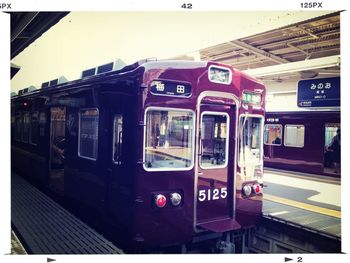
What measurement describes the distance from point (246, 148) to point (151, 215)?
4.80 feet

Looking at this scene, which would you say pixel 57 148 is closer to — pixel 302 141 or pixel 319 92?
pixel 319 92

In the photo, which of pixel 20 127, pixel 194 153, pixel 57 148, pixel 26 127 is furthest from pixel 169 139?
pixel 20 127

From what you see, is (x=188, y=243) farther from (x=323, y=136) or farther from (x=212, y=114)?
(x=323, y=136)

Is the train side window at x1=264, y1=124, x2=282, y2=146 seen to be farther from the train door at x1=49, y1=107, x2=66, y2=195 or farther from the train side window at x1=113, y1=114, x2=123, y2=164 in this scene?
the train side window at x1=113, y1=114, x2=123, y2=164

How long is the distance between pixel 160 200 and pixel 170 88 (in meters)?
1.12

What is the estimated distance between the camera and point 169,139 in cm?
327

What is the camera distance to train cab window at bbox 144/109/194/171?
10.4ft

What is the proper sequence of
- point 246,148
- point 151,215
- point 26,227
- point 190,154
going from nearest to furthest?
point 151,215 → point 190,154 → point 246,148 → point 26,227

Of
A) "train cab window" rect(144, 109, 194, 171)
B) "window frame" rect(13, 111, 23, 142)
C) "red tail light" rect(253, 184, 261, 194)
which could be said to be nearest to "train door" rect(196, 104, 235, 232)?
"train cab window" rect(144, 109, 194, 171)

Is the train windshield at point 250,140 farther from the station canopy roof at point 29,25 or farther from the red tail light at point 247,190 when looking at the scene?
the station canopy roof at point 29,25

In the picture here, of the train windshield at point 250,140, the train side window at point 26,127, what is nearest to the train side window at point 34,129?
the train side window at point 26,127

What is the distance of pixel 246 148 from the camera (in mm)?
3918
